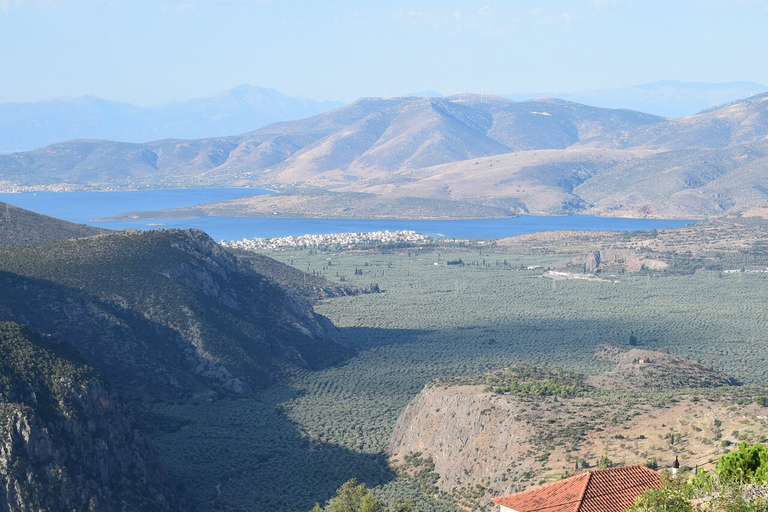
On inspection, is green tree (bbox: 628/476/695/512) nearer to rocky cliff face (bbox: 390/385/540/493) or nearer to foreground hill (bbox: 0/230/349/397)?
rocky cliff face (bbox: 390/385/540/493)

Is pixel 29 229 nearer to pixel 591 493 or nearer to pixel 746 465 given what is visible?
pixel 591 493

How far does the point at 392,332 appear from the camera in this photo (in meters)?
115

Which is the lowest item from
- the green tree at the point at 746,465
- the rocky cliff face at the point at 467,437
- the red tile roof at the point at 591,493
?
the rocky cliff face at the point at 467,437

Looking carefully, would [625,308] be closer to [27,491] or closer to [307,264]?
[307,264]

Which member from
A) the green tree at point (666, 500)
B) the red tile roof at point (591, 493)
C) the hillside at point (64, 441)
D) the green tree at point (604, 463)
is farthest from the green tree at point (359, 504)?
the green tree at point (666, 500)

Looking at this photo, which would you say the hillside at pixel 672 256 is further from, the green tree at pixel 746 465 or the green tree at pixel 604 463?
the green tree at pixel 746 465

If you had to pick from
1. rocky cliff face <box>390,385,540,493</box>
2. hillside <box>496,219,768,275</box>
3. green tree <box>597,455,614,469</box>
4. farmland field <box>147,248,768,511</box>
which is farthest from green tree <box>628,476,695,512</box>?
hillside <box>496,219,768,275</box>

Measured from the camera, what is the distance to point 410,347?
105125 millimetres

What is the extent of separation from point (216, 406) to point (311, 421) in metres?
8.40

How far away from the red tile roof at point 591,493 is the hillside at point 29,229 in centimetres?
8450

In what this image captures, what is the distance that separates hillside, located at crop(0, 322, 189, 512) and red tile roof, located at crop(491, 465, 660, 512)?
22.6 m

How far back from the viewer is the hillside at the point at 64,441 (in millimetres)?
50375

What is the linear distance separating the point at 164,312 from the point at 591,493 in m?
58.0

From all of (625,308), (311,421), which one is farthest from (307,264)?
(311,421)
